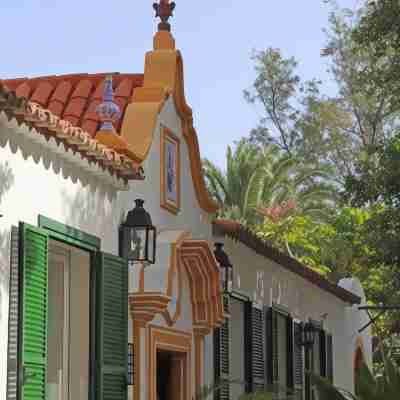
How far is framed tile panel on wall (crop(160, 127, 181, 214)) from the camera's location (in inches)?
485

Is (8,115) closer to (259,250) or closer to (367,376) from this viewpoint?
(367,376)

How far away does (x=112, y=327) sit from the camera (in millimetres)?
10328

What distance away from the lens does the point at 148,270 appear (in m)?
11.3

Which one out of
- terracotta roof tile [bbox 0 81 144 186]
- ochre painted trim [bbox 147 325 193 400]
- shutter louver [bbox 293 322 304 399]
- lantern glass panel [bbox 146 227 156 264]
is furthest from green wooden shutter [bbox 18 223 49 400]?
shutter louver [bbox 293 322 304 399]

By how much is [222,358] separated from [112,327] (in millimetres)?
4511

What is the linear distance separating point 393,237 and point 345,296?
5.28m

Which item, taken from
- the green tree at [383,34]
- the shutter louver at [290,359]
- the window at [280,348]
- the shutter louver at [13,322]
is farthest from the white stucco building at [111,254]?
the green tree at [383,34]

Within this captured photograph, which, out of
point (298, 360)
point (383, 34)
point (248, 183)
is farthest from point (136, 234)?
point (248, 183)

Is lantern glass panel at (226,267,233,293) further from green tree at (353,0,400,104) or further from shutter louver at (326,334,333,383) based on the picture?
shutter louver at (326,334,333,383)

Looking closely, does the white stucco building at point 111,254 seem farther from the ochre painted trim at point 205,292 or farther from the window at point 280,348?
the window at point 280,348

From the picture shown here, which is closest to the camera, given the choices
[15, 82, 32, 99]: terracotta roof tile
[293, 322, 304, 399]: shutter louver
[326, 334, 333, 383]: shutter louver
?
[15, 82, 32, 99]: terracotta roof tile

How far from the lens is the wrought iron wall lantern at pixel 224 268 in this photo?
13.6 meters

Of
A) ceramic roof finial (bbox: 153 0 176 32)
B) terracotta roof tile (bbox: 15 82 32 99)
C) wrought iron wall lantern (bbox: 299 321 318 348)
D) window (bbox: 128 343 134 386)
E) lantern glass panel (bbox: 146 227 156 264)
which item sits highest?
ceramic roof finial (bbox: 153 0 176 32)

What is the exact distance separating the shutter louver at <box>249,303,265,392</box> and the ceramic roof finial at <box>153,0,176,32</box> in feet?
14.4
